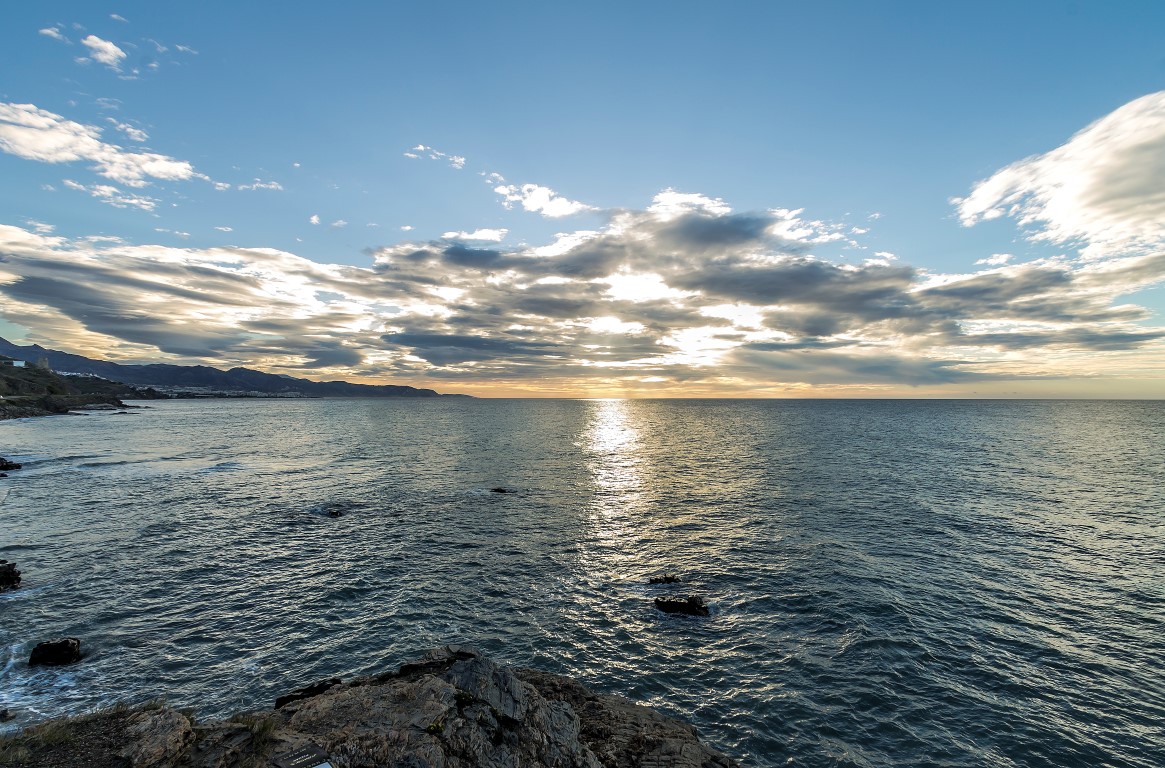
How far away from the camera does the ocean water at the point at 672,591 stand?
20.4 metres

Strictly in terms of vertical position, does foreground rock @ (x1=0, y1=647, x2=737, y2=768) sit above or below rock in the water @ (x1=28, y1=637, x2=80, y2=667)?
above

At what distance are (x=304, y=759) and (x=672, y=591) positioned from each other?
2440cm

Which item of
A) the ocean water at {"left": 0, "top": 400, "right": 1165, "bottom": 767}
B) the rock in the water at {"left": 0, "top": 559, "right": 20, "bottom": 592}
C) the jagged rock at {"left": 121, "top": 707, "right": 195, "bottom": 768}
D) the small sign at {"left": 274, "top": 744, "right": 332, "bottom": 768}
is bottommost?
the ocean water at {"left": 0, "top": 400, "right": 1165, "bottom": 767}

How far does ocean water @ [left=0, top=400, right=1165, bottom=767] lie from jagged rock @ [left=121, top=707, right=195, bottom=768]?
24.1 feet

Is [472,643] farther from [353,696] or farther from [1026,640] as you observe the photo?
[1026,640]

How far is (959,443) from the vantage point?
4614 inches

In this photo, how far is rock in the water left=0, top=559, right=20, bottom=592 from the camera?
3003 cm

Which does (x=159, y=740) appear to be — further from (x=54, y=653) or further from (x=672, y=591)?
(x=672, y=591)

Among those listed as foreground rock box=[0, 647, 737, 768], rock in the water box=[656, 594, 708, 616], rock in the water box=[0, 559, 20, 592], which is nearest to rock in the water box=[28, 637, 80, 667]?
foreground rock box=[0, 647, 737, 768]

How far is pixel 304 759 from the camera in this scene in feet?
37.6

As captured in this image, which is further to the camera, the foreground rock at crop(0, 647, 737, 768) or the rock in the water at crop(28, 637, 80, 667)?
the rock in the water at crop(28, 637, 80, 667)

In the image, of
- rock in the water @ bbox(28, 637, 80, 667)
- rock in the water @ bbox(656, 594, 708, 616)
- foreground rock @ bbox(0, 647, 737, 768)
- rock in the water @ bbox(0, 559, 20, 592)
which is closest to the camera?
foreground rock @ bbox(0, 647, 737, 768)

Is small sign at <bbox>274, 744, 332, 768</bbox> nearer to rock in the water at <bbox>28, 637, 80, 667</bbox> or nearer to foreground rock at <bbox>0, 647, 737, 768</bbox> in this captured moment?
foreground rock at <bbox>0, 647, 737, 768</bbox>

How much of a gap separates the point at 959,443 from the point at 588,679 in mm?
131512
